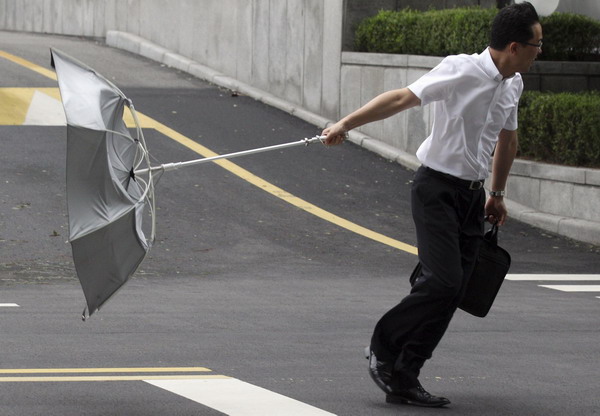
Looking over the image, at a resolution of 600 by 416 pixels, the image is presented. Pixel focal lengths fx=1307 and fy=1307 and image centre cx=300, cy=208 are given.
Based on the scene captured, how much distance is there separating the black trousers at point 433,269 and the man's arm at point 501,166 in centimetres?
38

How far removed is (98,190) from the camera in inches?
238

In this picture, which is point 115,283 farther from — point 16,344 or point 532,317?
point 532,317

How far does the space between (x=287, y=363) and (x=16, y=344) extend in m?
1.56

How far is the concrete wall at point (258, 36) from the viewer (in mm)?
17875

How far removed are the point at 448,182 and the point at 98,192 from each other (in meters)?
1.62

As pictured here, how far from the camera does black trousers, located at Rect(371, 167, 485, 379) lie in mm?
5957

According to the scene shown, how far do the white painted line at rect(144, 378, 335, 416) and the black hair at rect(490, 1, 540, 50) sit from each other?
6.12 ft

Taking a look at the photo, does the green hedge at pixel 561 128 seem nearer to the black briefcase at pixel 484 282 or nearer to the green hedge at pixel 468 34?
the green hedge at pixel 468 34

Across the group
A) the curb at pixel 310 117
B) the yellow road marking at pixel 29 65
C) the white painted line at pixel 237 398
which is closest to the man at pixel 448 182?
the white painted line at pixel 237 398

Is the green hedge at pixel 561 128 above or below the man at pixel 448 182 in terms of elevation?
below

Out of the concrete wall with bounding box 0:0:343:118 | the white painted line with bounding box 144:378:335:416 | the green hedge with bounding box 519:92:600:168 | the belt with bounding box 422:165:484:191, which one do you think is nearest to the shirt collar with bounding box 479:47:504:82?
the belt with bounding box 422:165:484:191

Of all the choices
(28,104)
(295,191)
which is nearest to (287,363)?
(295,191)

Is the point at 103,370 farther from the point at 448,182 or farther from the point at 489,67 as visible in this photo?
the point at 489,67

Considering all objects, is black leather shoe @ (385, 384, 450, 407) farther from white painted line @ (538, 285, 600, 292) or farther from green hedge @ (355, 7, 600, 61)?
green hedge @ (355, 7, 600, 61)
